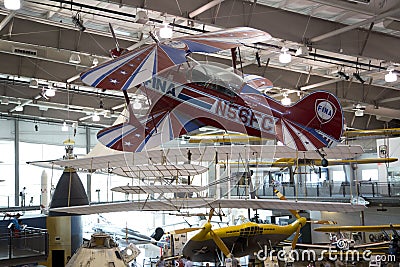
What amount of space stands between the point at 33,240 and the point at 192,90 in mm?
7582

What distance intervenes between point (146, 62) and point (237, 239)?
9.33 metres

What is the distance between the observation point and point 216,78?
3.79 metres

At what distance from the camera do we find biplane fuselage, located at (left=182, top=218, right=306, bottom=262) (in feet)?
38.3

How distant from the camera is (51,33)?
1113 cm

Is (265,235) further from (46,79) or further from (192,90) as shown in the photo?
(192,90)

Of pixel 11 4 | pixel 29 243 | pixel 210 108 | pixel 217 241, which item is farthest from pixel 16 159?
pixel 210 108

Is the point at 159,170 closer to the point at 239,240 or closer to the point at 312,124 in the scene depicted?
the point at 312,124

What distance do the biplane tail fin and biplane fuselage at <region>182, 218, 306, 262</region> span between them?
7.51 meters

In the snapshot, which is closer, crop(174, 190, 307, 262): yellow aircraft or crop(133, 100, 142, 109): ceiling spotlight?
crop(133, 100, 142, 109): ceiling spotlight

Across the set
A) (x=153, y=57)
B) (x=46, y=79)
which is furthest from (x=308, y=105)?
(x=46, y=79)

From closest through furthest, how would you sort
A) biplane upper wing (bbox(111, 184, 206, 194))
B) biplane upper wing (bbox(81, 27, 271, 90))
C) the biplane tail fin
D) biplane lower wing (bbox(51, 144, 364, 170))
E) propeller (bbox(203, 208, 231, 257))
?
biplane upper wing (bbox(81, 27, 271, 90))
the biplane tail fin
biplane upper wing (bbox(111, 184, 206, 194))
biplane lower wing (bbox(51, 144, 364, 170))
propeller (bbox(203, 208, 231, 257))

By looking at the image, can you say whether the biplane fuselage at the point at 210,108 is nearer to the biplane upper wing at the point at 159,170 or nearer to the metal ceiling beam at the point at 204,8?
the biplane upper wing at the point at 159,170

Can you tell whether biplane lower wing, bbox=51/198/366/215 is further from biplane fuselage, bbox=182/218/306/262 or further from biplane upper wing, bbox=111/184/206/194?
→ biplane fuselage, bbox=182/218/306/262

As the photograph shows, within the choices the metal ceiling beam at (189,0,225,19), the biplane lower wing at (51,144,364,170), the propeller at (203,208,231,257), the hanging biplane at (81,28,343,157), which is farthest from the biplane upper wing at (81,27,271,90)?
the propeller at (203,208,231,257)
